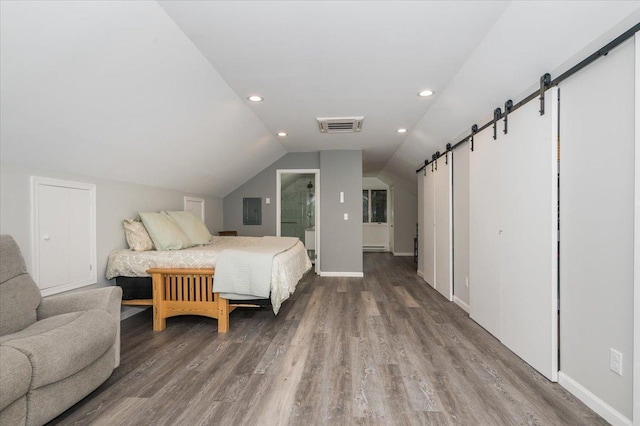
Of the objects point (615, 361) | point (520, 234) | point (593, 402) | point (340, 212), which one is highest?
point (340, 212)

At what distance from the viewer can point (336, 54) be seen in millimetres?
2336

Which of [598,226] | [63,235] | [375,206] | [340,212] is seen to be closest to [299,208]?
[340,212]

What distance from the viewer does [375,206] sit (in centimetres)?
948

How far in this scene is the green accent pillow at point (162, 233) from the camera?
325 cm

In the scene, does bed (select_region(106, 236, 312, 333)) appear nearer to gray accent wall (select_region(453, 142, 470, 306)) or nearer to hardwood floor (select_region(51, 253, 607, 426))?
hardwood floor (select_region(51, 253, 607, 426))

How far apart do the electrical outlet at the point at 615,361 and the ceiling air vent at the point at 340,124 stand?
3.14 metres

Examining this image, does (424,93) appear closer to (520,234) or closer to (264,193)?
(520,234)

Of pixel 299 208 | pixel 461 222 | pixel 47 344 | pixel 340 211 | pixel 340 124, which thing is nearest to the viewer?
pixel 47 344

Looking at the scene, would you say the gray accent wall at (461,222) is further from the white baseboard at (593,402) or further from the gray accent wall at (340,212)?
the gray accent wall at (340,212)

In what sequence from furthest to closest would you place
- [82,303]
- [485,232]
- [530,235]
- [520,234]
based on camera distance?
1. [485,232]
2. [520,234]
3. [530,235]
4. [82,303]

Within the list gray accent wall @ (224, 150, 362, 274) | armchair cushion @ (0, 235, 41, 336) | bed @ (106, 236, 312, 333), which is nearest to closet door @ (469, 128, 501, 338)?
bed @ (106, 236, 312, 333)

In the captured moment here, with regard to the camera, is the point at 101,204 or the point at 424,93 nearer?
the point at 101,204

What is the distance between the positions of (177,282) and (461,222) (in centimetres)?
324

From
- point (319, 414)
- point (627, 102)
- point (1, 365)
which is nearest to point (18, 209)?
point (1, 365)
